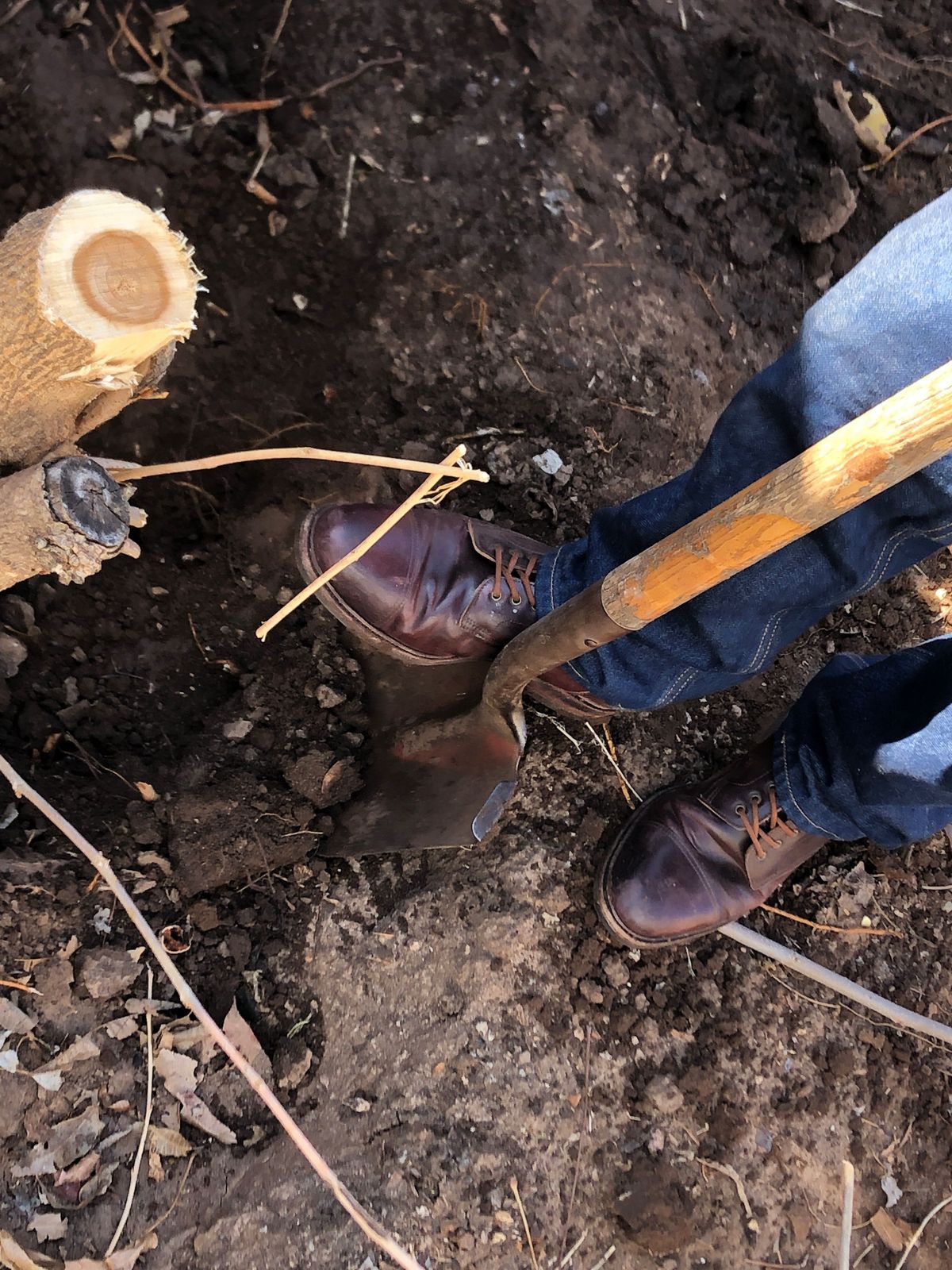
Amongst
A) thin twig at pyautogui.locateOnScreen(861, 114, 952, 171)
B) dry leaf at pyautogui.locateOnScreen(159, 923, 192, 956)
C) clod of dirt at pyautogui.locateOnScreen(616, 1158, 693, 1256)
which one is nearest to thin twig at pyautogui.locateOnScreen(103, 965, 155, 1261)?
dry leaf at pyautogui.locateOnScreen(159, 923, 192, 956)

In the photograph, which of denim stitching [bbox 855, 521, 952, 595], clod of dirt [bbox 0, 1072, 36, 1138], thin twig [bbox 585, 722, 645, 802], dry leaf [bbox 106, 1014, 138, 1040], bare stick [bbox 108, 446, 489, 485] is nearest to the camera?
bare stick [bbox 108, 446, 489, 485]

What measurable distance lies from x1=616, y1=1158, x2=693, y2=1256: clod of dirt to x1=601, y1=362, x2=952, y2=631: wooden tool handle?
1177 millimetres

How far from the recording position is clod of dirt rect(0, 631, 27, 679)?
1.84 metres

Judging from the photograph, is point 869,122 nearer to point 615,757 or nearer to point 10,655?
point 615,757

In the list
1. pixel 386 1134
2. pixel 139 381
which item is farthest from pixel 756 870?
pixel 139 381

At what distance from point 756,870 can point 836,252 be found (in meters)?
1.82

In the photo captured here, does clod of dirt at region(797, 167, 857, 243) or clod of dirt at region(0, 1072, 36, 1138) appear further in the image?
Result: clod of dirt at region(797, 167, 857, 243)

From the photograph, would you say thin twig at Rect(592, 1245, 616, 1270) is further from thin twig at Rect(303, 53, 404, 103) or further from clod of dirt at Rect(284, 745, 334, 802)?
thin twig at Rect(303, 53, 404, 103)

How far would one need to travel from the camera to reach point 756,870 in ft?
6.15

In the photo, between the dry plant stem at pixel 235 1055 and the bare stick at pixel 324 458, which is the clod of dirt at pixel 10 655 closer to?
the dry plant stem at pixel 235 1055

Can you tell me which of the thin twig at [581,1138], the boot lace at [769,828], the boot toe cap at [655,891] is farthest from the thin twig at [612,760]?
the thin twig at [581,1138]

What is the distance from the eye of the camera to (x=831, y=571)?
4.43 ft

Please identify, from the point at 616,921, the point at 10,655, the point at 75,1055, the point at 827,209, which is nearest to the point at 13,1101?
the point at 75,1055

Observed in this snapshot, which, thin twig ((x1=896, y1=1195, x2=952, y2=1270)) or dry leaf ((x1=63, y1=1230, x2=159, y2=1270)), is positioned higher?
dry leaf ((x1=63, y1=1230, x2=159, y2=1270))
